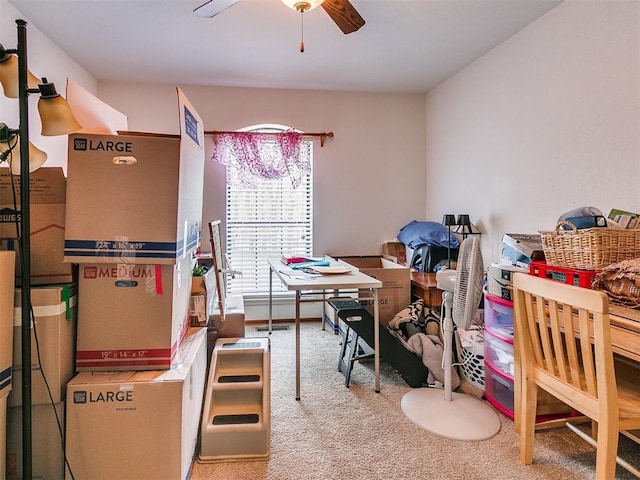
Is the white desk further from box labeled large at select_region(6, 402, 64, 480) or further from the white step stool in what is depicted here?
box labeled large at select_region(6, 402, 64, 480)

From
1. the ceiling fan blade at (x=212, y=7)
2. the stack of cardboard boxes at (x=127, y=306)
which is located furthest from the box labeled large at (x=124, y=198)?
the ceiling fan blade at (x=212, y=7)

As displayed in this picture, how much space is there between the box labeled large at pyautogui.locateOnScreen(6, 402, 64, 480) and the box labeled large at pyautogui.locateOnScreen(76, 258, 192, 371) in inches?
7.6

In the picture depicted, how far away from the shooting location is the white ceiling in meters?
2.57

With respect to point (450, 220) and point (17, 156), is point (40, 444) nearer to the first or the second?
point (17, 156)

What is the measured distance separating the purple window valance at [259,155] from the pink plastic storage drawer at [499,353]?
259 centimetres

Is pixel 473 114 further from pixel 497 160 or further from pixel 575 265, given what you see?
pixel 575 265

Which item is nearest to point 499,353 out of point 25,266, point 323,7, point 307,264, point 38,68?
point 307,264

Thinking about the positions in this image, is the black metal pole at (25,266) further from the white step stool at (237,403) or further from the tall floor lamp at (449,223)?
the tall floor lamp at (449,223)

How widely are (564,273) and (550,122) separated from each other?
1.34 meters

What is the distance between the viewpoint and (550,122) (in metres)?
2.66

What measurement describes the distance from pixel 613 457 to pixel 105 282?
6.83ft

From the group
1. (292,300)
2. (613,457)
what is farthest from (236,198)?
(613,457)

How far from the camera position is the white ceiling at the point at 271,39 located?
101 inches

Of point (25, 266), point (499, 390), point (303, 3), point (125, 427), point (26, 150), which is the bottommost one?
point (499, 390)
